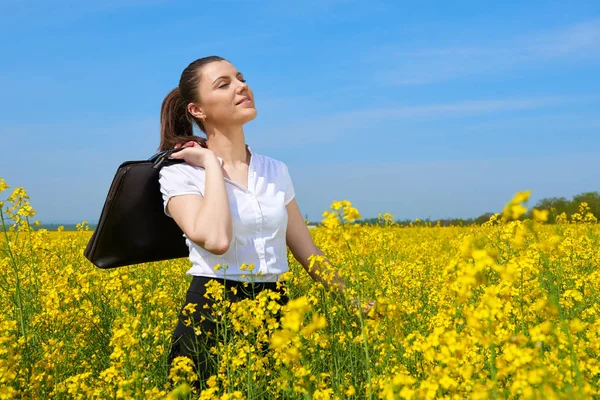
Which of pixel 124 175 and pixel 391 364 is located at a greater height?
pixel 124 175

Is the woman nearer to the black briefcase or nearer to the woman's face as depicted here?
the woman's face

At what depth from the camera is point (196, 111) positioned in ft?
10.8


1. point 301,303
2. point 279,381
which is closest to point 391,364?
point 279,381

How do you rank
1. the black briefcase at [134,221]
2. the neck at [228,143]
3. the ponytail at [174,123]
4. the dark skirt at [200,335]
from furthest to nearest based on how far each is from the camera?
the ponytail at [174,123] < the neck at [228,143] < the black briefcase at [134,221] < the dark skirt at [200,335]

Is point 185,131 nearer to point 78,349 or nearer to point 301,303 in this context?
point 78,349

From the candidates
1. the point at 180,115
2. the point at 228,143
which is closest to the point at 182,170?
the point at 228,143

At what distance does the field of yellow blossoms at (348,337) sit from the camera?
1.49 meters

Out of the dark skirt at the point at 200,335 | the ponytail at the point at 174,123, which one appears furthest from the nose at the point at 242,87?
the dark skirt at the point at 200,335

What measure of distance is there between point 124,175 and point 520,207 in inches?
92.2

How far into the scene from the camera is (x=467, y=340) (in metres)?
1.59

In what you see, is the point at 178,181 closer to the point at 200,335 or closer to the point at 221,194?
the point at 221,194

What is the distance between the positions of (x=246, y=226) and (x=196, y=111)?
756mm

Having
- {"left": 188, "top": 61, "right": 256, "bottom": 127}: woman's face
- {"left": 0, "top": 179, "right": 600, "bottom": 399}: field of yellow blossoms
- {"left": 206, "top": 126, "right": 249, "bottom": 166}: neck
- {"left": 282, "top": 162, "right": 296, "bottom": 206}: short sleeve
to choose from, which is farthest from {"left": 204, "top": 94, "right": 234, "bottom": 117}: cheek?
{"left": 0, "top": 179, "right": 600, "bottom": 399}: field of yellow blossoms

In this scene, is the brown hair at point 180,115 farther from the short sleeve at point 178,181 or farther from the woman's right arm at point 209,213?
the woman's right arm at point 209,213
